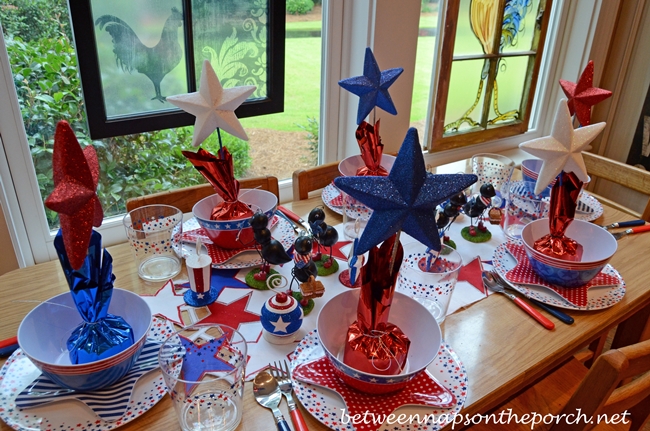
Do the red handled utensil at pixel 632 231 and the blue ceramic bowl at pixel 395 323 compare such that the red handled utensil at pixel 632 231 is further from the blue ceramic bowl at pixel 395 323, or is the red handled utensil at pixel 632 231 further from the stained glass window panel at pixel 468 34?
the stained glass window panel at pixel 468 34

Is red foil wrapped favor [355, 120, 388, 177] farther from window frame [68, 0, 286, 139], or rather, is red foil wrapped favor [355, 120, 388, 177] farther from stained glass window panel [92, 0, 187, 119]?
stained glass window panel [92, 0, 187, 119]

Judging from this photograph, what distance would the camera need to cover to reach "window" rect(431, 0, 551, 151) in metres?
1.93

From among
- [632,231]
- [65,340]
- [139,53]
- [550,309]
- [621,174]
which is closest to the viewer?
[65,340]

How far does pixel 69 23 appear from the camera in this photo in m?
1.34

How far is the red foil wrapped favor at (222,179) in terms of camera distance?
40.3 inches

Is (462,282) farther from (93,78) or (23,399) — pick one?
(93,78)

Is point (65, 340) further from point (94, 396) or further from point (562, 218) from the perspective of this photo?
point (562, 218)

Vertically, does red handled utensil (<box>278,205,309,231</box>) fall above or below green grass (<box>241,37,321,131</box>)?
below

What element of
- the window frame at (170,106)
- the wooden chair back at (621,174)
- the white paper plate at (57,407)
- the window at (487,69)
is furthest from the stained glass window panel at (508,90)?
the white paper plate at (57,407)

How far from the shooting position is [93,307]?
746 mm

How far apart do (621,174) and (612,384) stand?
1.14 metres

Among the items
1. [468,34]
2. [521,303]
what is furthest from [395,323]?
[468,34]

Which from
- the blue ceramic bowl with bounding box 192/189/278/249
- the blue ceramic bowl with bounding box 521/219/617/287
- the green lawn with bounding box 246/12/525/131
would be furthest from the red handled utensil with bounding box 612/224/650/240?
the green lawn with bounding box 246/12/525/131

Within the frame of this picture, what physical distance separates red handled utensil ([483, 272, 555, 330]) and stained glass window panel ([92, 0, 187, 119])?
1023mm
